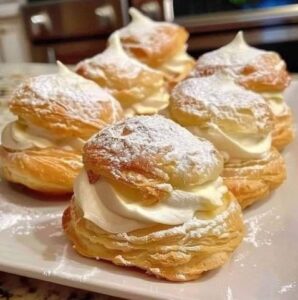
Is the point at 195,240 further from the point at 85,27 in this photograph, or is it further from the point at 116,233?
the point at 85,27

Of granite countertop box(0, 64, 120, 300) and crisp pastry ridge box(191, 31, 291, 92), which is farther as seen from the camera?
crisp pastry ridge box(191, 31, 291, 92)

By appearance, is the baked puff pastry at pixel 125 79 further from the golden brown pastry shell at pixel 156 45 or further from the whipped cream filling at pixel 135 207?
the whipped cream filling at pixel 135 207

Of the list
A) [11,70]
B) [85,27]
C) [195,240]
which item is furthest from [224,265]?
[85,27]

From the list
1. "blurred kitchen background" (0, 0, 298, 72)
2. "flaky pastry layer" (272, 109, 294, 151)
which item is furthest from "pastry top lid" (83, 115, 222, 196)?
"blurred kitchen background" (0, 0, 298, 72)

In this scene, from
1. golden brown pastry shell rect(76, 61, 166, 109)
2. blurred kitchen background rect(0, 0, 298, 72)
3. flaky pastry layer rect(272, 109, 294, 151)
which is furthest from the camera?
blurred kitchen background rect(0, 0, 298, 72)

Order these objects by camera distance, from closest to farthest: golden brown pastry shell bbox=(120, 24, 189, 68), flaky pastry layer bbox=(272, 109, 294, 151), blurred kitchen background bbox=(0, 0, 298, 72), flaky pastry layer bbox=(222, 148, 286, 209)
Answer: flaky pastry layer bbox=(222, 148, 286, 209) < flaky pastry layer bbox=(272, 109, 294, 151) < golden brown pastry shell bbox=(120, 24, 189, 68) < blurred kitchen background bbox=(0, 0, 298, 72)

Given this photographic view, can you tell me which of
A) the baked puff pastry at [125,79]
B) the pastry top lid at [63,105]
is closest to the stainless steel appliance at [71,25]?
the baked puff pastry at [125,79]

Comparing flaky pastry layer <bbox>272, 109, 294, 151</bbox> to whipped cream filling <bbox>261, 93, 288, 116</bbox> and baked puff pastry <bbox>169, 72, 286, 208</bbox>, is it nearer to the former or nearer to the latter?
whipped cream filling <bbox>261, 93, 288, 116</bbox>
